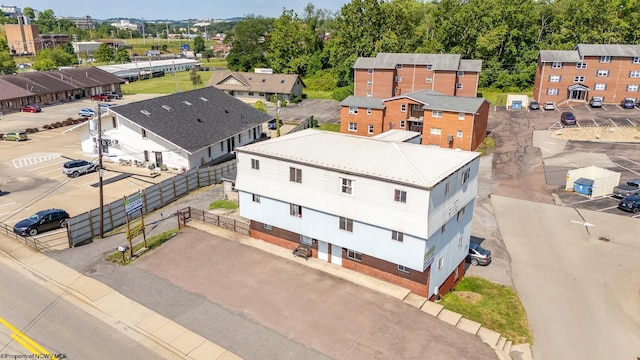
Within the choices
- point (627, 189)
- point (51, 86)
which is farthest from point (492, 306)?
point (51, 86)

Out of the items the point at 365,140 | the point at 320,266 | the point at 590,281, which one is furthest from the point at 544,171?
the point at 320,266

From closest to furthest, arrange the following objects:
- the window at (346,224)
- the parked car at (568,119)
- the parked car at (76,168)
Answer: the window at (346,224) → the parked car at (76,168) → the parked car at (568,119)

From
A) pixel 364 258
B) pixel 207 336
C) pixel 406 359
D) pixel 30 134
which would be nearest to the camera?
pixel 406 359

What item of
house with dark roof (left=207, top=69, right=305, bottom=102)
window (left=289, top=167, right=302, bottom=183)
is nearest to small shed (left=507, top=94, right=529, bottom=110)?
house with dark roof (left=207, top=69, right=305, bottom=102)

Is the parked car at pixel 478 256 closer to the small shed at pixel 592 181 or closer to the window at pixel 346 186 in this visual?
the window at pixel 346 186

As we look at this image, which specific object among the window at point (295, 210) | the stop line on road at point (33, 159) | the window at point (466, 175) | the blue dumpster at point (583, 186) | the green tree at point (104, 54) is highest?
the green tree at point (104, 54)

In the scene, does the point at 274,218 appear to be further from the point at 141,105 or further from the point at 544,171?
the point at 544,171

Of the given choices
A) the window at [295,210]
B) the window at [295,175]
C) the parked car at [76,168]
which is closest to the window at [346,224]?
the window at [295,210]
